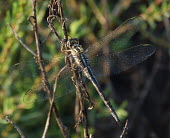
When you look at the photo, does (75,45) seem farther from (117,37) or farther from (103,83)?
(103,83)

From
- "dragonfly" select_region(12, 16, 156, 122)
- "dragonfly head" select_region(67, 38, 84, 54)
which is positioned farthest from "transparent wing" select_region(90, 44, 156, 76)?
"dragonfly head" select_region(67, 38, 84, 54)

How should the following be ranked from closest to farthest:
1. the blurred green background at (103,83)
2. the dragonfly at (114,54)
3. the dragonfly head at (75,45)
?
1. the dragonfly head at (75,45)
2. the dragonfly at (114,54)
3. the blurred green background at (103,83)

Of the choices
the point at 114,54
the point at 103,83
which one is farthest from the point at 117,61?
the point at 103,83

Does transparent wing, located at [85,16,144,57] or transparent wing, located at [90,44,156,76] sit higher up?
transparent wing, located at [85,16,144,57]

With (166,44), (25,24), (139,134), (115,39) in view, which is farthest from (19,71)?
(139,134)

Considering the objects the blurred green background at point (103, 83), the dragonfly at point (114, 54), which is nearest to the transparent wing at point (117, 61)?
the dragonfly at point (114, 54)

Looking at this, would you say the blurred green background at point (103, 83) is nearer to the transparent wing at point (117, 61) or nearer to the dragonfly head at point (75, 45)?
the dragonfly head at point (75, 45)

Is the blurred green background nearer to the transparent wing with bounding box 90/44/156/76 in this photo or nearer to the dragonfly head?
the dragonfly head
